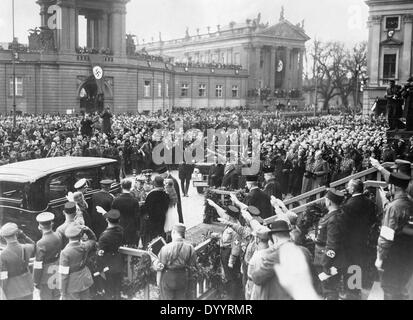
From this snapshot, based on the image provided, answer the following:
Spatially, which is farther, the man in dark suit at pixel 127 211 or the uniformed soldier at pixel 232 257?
the man in dark suit at pixel 127 211

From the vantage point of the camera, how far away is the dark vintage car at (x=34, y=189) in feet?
28.8

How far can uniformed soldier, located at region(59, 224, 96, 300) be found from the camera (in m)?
6.34

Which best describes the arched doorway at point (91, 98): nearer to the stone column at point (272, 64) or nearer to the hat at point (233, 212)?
the stone column at point (272, 64)

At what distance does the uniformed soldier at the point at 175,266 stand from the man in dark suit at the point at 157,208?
336 centimetres

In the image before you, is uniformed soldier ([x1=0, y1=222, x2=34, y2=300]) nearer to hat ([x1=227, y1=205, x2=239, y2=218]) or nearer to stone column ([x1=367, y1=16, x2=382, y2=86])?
hat ([x1=227, y1=205, x2=239, y2=218])

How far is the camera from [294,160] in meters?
16.5

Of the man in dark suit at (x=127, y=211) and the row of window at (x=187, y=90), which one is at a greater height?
the row of window at (x=187, y=90)

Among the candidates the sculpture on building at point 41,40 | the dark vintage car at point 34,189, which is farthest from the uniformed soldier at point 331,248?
the sculpture on building at point 41,40

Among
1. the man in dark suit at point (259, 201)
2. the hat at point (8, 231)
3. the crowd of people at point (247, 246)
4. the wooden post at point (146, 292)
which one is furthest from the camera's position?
the man in dark suit at point (259, 201)

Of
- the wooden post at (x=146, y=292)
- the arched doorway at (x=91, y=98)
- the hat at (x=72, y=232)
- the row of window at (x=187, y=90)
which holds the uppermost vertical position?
the row of window at (x=187, y=90)

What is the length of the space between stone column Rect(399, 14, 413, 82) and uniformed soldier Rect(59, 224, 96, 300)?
41684 millimetres

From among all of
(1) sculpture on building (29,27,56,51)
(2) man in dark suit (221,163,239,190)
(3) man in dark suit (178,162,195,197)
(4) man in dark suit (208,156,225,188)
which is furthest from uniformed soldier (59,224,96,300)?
(1) sculpture on building (29,27,56,51)

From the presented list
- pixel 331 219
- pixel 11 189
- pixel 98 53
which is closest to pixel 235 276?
pixel 331 219
